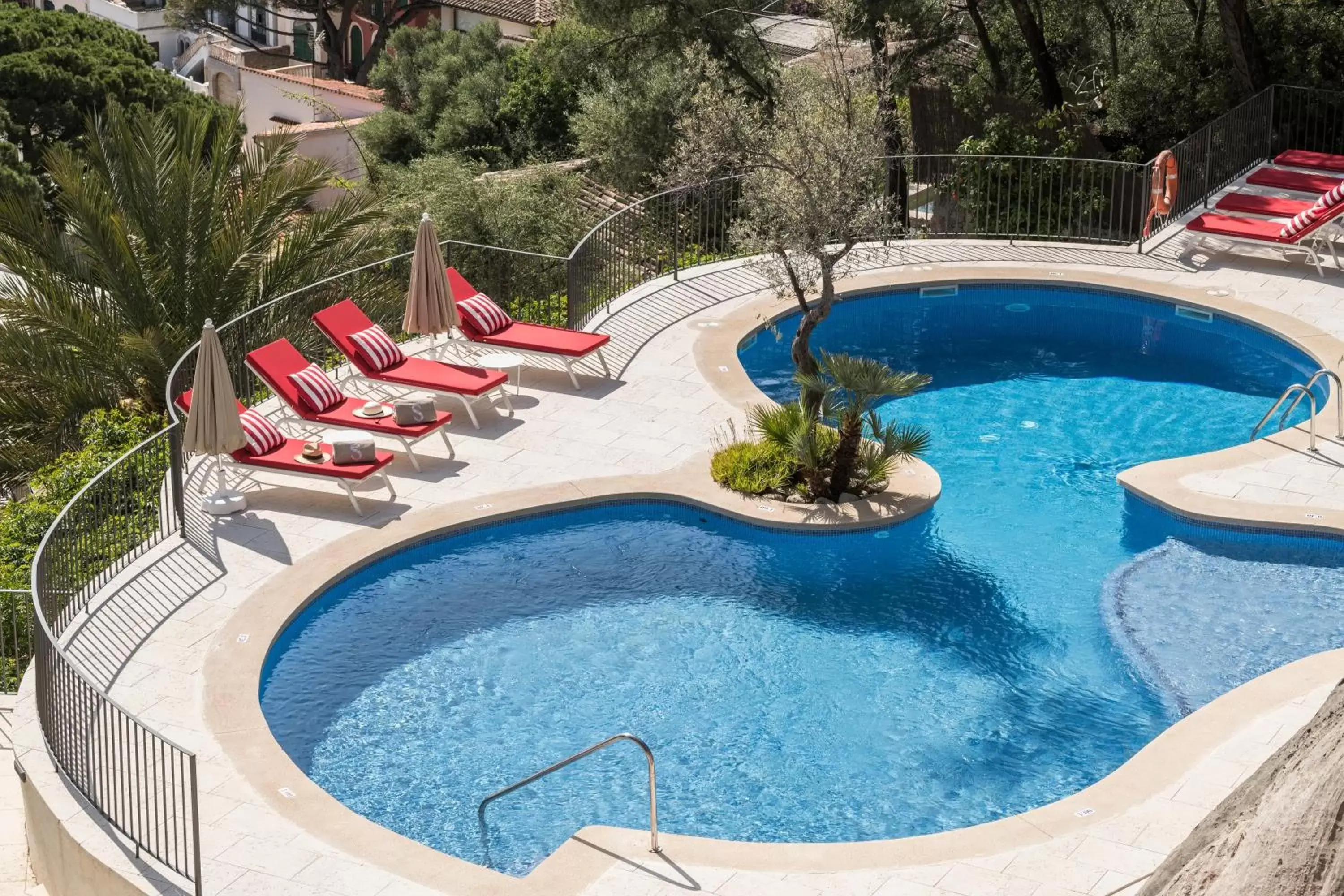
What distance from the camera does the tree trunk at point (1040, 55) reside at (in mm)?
27062

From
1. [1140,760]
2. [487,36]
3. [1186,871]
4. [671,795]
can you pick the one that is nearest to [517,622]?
[671,795]

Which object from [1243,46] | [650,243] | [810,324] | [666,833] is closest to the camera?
[666,833]

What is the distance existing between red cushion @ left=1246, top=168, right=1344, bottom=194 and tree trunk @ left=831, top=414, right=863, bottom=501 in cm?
1067

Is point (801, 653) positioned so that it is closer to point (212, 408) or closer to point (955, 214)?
point (212, 408)

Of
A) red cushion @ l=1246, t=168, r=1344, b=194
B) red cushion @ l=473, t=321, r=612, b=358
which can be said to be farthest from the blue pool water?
red cushion @ l=1246, t=168, r=1344, b=194

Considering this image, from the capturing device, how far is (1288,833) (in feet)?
12.7

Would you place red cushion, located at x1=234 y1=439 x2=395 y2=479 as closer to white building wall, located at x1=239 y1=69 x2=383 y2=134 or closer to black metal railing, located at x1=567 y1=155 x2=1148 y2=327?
black metal railing, located at x1=567 y1=155 x2=1148 y2=327

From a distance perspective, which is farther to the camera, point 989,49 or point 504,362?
point 989,49

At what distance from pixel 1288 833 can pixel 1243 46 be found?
24209 millimetres

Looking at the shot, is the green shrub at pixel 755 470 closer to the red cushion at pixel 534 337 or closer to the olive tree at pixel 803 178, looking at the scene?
the olive tree at pixel 803 178

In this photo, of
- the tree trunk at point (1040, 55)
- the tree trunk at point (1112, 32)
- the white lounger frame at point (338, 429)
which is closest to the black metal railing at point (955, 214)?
the tree trunk at point (1040, 55)

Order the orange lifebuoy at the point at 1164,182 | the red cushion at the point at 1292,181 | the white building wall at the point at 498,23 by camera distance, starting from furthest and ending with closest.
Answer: the white building wall at the point at 498,23 → the red cushion at the point at 1292,181 → the orange lifebuoy at the point at 1164,182

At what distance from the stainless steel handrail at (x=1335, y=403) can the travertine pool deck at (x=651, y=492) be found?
408 mm

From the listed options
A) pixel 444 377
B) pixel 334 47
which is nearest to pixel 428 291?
pixel 444 377
